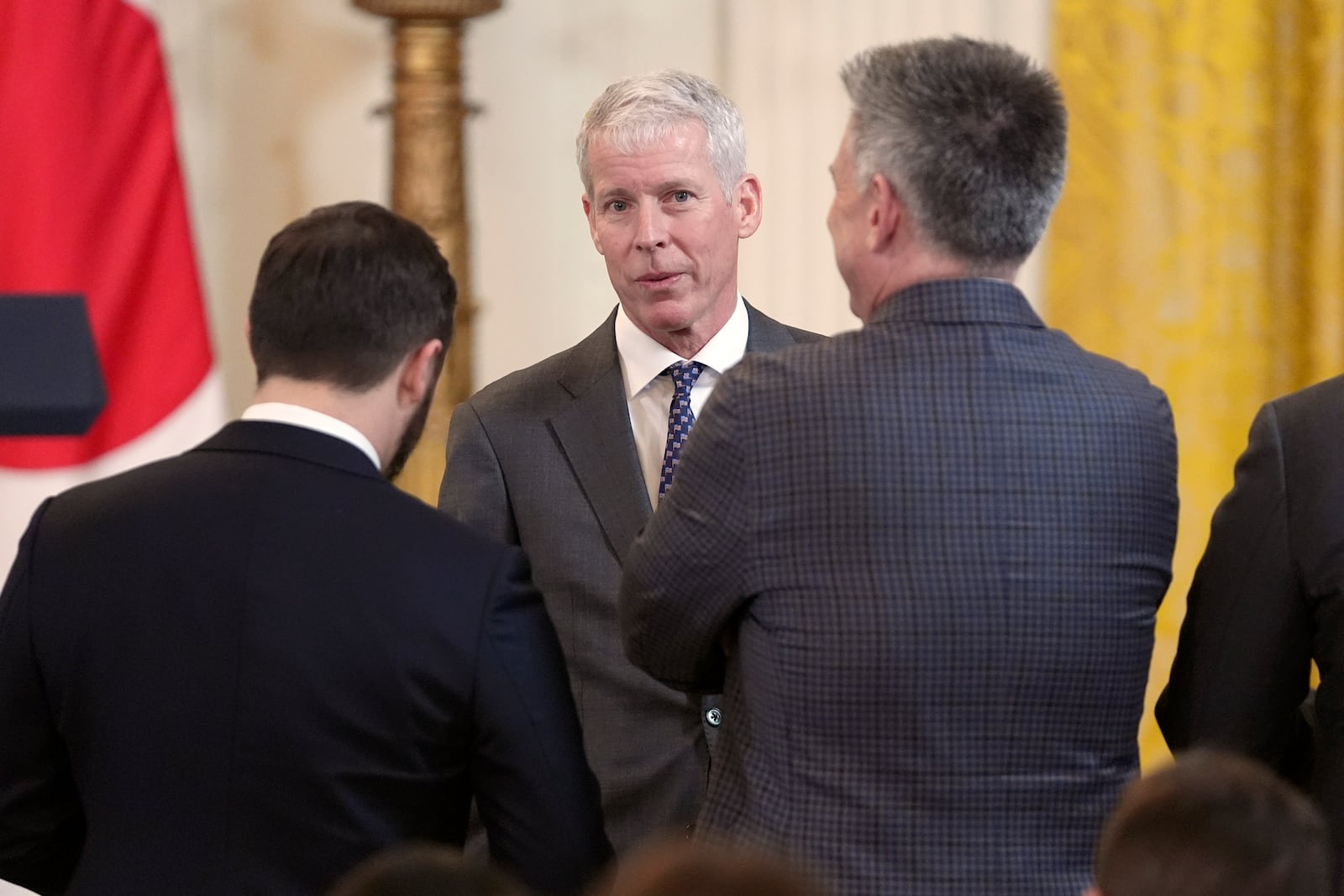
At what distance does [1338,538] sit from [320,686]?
1.10m

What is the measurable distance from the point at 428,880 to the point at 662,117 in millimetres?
1594

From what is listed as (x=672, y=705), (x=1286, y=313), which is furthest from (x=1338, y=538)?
(x=1286, y=313)

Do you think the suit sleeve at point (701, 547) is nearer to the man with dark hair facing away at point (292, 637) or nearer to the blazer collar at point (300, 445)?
the man with dark hair facing away at point (292, 637)

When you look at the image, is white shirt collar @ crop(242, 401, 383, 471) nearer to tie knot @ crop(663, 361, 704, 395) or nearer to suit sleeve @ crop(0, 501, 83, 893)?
suit sleeve @ crop(0, 501, 83, 893)

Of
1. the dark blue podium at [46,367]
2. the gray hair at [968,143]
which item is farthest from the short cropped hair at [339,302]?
the gray hair at [968,143]

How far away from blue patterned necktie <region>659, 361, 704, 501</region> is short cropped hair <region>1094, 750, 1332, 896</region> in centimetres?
117

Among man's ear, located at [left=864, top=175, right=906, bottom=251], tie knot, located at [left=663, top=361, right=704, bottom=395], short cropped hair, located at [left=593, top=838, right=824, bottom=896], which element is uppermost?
man's ear, located at [left=864, top=175, right=906, bottom=251]

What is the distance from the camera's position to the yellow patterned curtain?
13.4 feet

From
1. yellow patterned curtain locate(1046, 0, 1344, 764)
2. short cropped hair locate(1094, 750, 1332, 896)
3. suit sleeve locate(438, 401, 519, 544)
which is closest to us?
short cropped hair locate(1094, 750, 1332, 896)

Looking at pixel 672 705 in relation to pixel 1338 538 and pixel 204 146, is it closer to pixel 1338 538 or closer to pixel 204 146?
pixel 1338 538

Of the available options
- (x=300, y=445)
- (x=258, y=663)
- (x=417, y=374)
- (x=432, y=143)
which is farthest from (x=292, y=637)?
(x=432, y=143)

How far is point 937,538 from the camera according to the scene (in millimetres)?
1626

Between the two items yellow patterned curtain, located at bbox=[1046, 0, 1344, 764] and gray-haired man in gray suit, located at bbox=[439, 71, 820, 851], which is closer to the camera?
gray-haired man in gray suit, located at bbox=[439, 71, 820, 851]

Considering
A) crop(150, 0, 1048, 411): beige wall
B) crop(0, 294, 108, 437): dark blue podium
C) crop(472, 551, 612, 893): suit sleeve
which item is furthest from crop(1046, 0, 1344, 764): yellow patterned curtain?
crop(0, 294, 108, 437): dark blue podium
